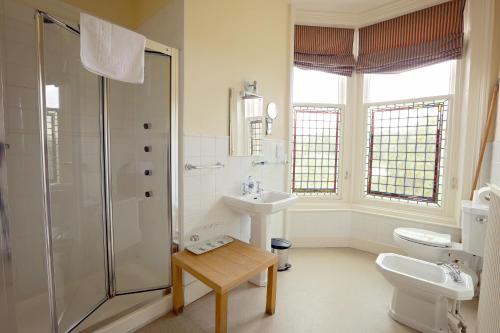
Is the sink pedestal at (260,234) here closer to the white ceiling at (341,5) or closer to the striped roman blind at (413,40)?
the striped roman blind at (413,40)

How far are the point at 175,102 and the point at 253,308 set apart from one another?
1761 mm

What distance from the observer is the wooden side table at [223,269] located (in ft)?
4.84

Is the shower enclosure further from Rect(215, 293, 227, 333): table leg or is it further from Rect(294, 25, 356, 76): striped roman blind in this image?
Rect(294, 25, 356, 76): striped roman blind

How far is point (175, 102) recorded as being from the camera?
1.86m

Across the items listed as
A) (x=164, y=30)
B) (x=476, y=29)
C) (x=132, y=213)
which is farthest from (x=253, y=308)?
(x=476, y=29)

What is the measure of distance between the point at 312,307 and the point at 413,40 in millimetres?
2934

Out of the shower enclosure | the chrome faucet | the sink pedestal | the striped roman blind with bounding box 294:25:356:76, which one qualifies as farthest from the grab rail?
the striped roman blind with bounding box 294:25:356:76

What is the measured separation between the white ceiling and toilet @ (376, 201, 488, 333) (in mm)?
2360

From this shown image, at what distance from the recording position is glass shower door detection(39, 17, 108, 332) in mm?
1768

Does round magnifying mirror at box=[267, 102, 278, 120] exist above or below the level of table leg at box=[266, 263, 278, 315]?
above

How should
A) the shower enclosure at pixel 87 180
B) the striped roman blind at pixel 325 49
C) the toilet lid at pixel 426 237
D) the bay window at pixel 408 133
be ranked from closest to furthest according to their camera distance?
the shower enclosure at pixel 87 180, the toilet lid at pixel 426 237, the bay window at pixel 408 133, the striped roman blind at pixel 325 49

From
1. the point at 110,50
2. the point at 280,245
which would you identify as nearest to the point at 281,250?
the point at 280,245

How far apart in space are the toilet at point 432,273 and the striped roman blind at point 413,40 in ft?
5.25

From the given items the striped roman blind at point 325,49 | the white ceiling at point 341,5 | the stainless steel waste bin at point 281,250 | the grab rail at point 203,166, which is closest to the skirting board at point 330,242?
the stainless steel waste bin at point 281,250
